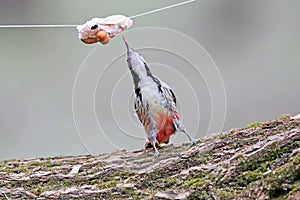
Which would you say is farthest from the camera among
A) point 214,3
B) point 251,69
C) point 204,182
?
point 214,3

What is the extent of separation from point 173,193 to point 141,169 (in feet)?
0.39

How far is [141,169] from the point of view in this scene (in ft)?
2.38

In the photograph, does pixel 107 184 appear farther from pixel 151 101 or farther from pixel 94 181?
pixel 151 101

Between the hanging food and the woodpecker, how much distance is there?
48mm

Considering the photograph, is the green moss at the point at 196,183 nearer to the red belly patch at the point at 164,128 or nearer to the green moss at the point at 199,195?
the green moss at the point at 199,195

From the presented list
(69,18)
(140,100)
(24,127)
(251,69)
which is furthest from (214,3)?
(140,100)

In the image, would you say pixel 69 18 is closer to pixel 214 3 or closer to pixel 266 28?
pixel 214 3

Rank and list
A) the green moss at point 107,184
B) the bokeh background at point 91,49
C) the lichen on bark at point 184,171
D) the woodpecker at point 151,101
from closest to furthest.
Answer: the lichen on bark at point 184,171 < the green moss at point 107,184 < the woodpecker at point 151,101 < the bokeh background at point 91,49

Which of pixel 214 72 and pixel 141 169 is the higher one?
pixel 214 72

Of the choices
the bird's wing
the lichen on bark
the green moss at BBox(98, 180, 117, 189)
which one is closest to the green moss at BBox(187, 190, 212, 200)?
the lichen on bark

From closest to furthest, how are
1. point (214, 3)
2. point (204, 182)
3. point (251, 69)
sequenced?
1. point (204, 182)
2. point (251, 69)
3. point (214, 3)

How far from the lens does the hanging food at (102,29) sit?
2.39ft

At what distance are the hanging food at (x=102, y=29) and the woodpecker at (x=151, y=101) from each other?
0.05 meters

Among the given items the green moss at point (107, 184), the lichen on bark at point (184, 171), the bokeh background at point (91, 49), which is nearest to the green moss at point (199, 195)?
the lichen on bark at point (184, 171)
